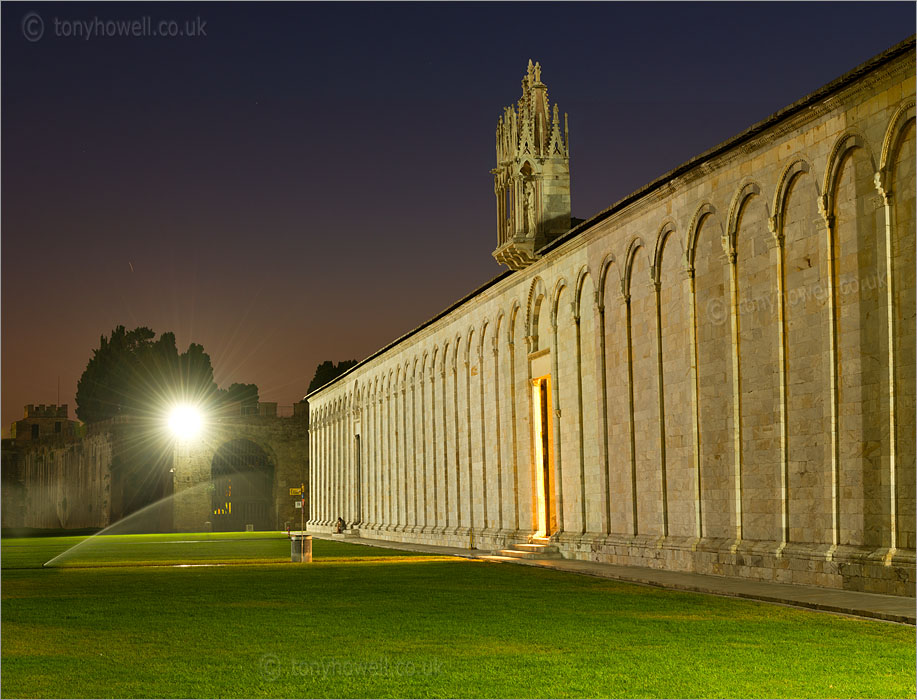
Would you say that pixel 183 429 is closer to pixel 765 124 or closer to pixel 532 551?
pixel 532 551

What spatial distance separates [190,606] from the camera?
817 inches

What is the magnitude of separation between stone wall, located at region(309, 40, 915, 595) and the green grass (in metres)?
3.40

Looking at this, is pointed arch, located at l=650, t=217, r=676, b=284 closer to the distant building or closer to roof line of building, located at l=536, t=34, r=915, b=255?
roof line of building, located at l=536, t=34, r=915, b=255

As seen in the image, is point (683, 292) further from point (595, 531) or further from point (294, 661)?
point (294, 661)

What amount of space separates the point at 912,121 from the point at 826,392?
5039 millimetres

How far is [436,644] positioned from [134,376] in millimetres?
106131

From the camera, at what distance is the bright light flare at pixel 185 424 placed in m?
100

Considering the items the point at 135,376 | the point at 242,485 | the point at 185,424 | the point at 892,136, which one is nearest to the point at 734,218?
the point at 892,136

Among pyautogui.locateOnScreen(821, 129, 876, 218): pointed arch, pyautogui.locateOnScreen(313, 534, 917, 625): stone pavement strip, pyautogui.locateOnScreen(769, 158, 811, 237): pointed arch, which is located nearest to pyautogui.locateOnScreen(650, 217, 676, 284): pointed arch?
pyautogui.locateOnScreen(769, 158, 811, 237): pointed arch

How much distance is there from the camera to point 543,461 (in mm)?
41625

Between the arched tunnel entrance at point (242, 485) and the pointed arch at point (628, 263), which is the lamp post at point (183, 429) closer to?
the arched tunnel entrance at point (242, 485)

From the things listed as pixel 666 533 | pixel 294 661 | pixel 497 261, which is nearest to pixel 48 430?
pixel 497 261
